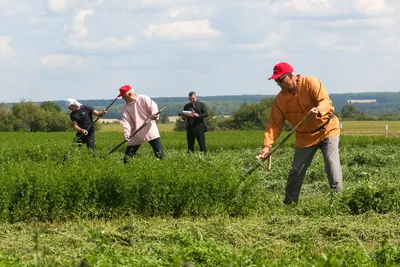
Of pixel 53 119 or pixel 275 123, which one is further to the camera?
pixel 53 119

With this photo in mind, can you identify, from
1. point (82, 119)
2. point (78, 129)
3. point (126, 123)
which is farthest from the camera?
point (82, 119)

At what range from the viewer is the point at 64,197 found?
10.6 meters

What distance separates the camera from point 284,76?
10273 mm

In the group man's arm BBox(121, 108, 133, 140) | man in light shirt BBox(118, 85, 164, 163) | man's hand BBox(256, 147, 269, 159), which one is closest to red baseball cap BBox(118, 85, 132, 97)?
man in light shirt BBox(118, 85, 164, 163)

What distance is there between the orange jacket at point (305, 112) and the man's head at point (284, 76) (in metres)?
0.13

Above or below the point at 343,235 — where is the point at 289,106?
above

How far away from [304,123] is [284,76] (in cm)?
74

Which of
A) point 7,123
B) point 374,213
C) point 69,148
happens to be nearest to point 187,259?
point 374,213

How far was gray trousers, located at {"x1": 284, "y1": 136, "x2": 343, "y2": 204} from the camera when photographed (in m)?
10.6

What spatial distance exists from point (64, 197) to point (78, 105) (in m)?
6.09

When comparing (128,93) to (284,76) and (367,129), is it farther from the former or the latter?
(367,129)

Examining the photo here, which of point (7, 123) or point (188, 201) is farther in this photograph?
point (7, 123)

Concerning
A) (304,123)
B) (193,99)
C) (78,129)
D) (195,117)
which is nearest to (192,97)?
(193,99)

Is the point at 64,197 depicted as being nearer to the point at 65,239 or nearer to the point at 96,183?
the point at 96,183
